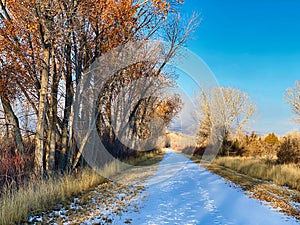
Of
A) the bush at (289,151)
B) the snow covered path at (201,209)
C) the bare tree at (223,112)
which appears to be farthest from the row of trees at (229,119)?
the snow covered path at (201,209)

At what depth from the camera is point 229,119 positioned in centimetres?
2966

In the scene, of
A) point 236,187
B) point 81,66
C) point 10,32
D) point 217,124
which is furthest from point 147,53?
point 217,124

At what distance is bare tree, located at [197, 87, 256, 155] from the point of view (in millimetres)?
27375

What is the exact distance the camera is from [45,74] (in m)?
7.23

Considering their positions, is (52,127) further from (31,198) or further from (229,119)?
(229,119)

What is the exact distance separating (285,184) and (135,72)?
9.84 m

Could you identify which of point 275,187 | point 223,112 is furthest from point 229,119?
point 275,187

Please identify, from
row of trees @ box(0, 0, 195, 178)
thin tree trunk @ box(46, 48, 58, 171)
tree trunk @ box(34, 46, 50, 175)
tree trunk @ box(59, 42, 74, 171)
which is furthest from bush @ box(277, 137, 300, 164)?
tree trunk @ box(34, 46, 50, 175)

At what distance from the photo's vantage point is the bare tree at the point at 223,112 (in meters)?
27.4

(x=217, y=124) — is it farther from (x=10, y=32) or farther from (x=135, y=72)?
(x=10, y=32)

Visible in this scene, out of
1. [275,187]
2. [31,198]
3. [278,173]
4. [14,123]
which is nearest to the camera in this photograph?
[31,198]

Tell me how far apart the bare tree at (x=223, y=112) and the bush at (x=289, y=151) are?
11.1 metres

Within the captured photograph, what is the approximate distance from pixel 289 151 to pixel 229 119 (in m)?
16.7

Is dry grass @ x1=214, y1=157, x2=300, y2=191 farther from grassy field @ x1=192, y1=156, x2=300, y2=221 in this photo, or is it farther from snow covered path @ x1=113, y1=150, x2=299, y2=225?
snow covered path @ x1=113, y1=150, x2=299, y2=225
